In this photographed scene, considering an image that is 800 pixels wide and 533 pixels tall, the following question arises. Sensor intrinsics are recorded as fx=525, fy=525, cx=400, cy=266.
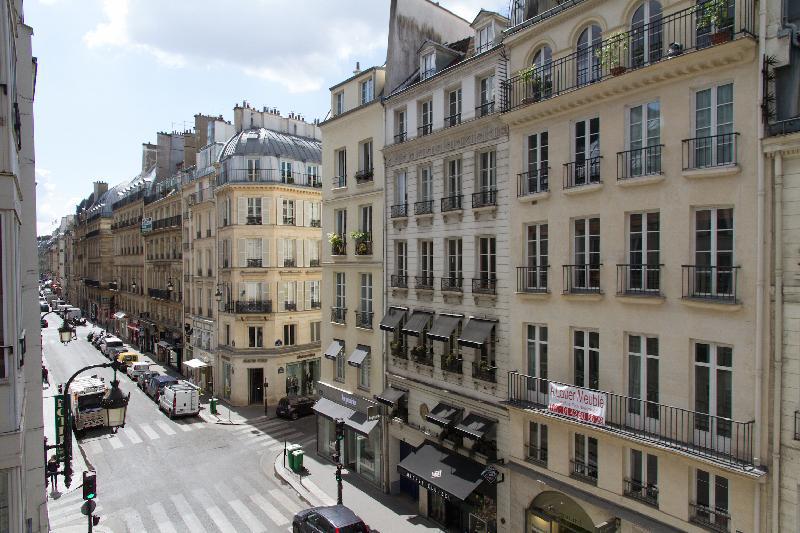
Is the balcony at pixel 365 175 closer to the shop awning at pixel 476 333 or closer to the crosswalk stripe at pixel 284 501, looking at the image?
the shop awning at pixel 476 333

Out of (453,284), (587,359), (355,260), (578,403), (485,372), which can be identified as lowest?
(578,403)

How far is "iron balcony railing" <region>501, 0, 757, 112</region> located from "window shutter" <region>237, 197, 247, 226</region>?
2437 centimetres

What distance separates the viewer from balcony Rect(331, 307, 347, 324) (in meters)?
25.0

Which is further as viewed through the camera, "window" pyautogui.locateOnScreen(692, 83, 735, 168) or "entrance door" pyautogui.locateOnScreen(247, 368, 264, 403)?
"entrance door" pyautogui.locateOnScreen(247, 368, 264, 403)

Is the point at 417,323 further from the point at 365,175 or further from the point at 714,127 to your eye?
the point at 714,127

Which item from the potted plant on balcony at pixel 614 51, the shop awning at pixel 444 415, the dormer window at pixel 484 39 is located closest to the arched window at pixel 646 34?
the potted plant on balcony at pixel 614 51

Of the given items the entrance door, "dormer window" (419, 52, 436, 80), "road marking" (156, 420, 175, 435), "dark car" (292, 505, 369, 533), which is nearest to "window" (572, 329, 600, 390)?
"dark car" (292, 505, 369, 533)

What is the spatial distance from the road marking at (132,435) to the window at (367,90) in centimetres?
2181

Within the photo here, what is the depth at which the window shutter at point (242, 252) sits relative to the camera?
36.8 meters

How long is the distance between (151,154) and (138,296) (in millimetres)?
20347

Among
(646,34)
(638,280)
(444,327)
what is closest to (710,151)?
(638,280)

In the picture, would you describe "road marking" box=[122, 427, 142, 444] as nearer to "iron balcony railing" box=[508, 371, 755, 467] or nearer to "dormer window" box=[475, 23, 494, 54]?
"iron balcony railing" box=[508, 371, 755, 467]

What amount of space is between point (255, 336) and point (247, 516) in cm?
1823

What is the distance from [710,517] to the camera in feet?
40.2
